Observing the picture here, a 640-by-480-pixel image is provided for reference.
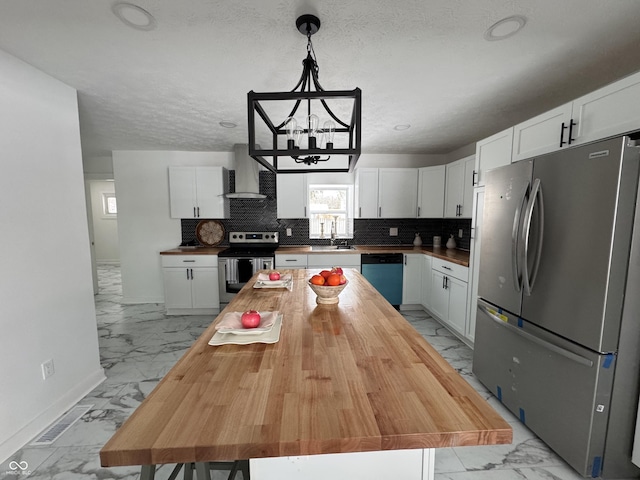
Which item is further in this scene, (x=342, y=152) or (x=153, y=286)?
(x=153, y=286)

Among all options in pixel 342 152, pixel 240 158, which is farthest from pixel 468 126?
pixel 240 158

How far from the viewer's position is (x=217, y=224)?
433 cm

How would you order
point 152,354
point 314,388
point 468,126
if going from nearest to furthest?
point 314,388, point 152,354, point 468,126

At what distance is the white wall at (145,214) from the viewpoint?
4.11 m

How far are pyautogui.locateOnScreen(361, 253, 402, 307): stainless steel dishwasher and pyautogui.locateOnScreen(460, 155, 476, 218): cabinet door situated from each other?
1011mm

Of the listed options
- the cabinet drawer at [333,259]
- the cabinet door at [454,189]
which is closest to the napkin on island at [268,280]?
the cabinet drawer at [333,259]

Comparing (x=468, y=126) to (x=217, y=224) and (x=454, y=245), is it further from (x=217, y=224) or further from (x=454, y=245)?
(x=217, y=224)

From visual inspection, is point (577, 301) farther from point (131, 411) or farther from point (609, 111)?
point (131, 411)

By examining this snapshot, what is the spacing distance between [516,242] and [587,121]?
79 cm

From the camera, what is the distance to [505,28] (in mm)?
1423

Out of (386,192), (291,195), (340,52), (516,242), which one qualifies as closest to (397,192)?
(386,192)

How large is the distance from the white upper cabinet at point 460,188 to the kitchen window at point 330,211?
1416mm

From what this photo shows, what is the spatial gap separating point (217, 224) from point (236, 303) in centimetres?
299

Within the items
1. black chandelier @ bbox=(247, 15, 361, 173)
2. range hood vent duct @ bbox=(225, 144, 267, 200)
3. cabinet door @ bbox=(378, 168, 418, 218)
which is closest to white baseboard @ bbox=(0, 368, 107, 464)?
black chandelier @ bbox=(247, 15, 361, 173)
